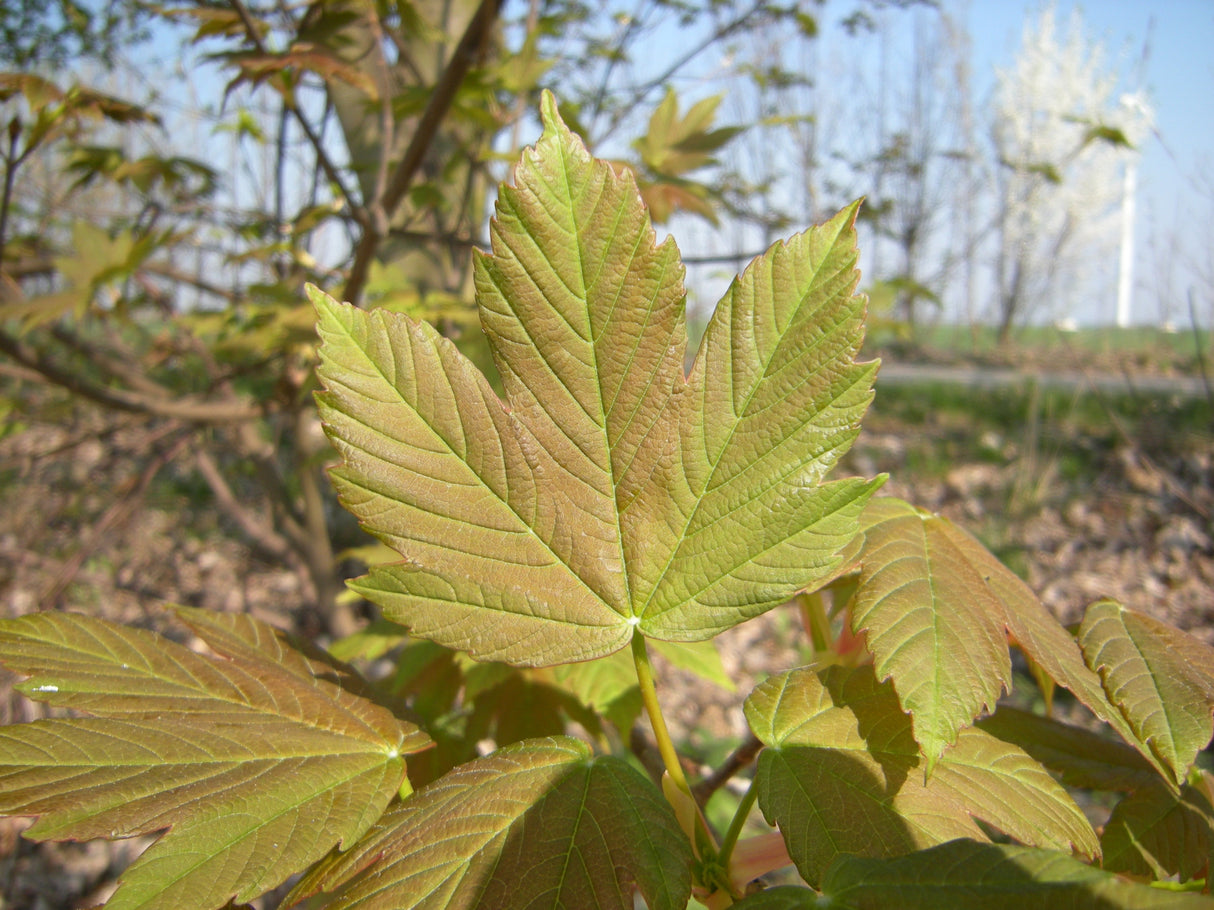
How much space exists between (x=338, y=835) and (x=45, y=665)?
269mm

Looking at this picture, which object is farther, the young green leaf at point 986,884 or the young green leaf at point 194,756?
the young green leaf at point 194,756

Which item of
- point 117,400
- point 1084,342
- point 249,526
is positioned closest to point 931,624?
point 117,400

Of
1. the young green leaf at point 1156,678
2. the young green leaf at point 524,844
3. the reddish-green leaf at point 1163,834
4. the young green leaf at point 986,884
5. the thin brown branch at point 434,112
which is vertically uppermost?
the thin brown branch at point 434,112

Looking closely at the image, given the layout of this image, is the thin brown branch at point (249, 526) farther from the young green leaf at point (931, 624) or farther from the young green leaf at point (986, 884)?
the young green leaf at point (986, 884)

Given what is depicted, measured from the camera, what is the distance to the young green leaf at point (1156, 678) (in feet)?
1.67

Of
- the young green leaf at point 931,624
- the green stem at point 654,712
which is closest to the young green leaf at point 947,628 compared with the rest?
the young green leaf at point 931,624

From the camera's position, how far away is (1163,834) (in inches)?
25.0

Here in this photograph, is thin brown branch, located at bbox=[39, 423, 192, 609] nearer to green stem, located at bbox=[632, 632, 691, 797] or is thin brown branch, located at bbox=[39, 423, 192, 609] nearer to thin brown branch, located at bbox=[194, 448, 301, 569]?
thin brown branch, located at bbox=[194, 448, 301, 569]

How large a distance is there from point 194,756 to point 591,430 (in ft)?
1.18

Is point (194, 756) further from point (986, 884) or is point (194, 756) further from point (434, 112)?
point (434, 112)

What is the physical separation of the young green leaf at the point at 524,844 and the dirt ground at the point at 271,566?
1.85m

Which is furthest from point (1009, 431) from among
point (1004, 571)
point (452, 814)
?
point (452, 814)

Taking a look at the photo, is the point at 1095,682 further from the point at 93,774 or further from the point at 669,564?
the point at 93,774

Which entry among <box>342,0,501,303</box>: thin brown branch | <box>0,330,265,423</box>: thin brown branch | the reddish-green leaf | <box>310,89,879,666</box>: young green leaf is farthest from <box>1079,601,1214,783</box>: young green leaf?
<box>0,330,265,423</box>: thin brown branch
